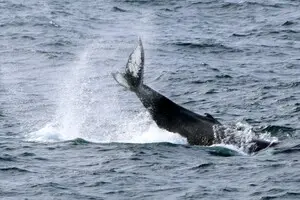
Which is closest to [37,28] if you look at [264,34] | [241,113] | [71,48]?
[71,48]

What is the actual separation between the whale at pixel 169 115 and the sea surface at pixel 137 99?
242 mm

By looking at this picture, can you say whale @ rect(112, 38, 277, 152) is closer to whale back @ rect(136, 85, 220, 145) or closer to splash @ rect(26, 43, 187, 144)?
whale back @ rect(136, 85, 220, 145)

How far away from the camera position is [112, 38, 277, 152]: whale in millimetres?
22859

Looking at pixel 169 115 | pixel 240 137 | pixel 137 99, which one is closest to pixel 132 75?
pixel 169 115

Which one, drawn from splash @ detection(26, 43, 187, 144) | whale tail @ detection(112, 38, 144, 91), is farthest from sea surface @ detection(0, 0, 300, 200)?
whale tail @ detection(112, 38, 144, 91)

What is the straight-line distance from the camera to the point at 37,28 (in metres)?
42.5

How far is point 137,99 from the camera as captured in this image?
1166 inches

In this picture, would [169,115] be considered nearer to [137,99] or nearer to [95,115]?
[95,115]

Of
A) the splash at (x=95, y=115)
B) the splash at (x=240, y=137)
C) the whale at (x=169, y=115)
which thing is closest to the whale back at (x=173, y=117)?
the whale at (x=169, y=115)

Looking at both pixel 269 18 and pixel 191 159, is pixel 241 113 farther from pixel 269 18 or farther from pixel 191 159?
pixel 269 18

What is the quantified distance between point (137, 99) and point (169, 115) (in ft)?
20.6

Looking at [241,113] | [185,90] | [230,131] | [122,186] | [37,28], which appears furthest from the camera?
[37,28]

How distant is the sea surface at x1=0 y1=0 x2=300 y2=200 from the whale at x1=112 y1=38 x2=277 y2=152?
242 millimetres

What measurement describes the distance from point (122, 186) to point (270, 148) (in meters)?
4.09
